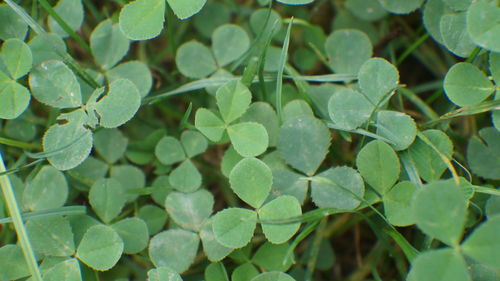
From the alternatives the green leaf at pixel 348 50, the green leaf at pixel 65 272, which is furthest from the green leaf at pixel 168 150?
the green leaf at pixel 348 50

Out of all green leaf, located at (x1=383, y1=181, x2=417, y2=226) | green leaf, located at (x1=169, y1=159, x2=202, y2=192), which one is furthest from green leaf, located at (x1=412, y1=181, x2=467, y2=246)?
green leaf, located at (x1=169, y1=159, x2=202, y2=192)

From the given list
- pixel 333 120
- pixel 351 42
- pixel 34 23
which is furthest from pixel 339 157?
pixel 34 23

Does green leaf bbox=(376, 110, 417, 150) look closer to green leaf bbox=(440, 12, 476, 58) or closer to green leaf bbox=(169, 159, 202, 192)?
green leaf bbox=(440, 12, 476, 58)

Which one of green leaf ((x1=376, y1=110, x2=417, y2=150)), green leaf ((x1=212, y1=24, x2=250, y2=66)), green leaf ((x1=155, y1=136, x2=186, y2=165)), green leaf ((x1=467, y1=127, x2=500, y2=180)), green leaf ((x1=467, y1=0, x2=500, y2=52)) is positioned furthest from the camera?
green leaf ((x1=212, y1=24, x2=250, y2=66))

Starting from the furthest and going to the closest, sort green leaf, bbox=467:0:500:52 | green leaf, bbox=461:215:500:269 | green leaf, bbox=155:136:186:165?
1. green leaf, bbox=155:136:186:165
2. green leaf, bbox=467:0:500:52
3. green leaf, bbox=461:215:500:269

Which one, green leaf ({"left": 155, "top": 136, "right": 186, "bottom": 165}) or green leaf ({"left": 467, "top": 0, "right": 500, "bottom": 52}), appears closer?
green leaf ({"left": 467, "top": 0, "right": 500, "bottom": 52})

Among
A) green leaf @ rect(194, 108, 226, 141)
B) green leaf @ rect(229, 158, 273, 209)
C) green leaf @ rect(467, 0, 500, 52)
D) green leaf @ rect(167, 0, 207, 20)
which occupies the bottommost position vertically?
green leaf @ rect(229, 158, 273, 209)

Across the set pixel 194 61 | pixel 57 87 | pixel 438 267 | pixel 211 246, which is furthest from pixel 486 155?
pixel 57 87

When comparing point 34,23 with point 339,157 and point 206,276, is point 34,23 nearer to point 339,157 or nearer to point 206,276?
point 206,276

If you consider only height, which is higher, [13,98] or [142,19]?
[142,19]

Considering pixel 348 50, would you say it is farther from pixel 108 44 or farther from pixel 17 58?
pixel 17 58
